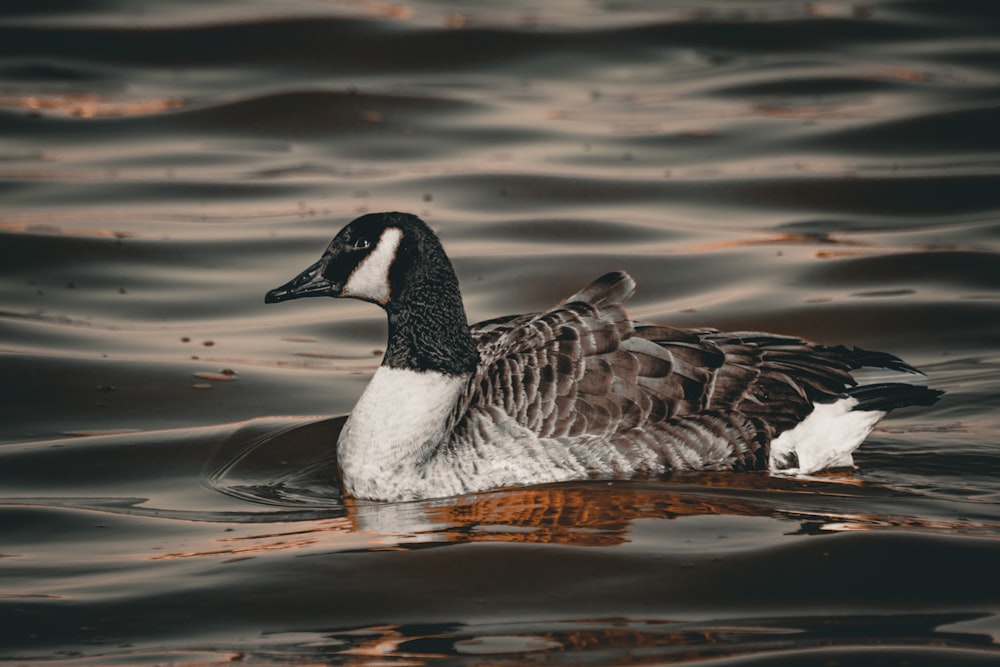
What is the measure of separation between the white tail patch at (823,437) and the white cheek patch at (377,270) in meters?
2.73

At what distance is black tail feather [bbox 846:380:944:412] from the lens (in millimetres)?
9000

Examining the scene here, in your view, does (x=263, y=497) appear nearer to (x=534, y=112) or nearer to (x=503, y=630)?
(x=503, y=630)

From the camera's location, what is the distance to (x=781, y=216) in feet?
50.0

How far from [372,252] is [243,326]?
3.96m

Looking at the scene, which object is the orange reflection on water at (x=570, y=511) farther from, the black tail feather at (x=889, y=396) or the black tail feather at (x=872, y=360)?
the black tail feather at (x=872, y=360)

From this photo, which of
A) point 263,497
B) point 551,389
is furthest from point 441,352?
point 263,497

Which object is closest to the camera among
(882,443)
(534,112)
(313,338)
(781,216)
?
(882,443)

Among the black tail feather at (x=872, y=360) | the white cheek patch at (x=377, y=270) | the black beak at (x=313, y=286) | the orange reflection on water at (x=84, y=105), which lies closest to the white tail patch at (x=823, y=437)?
the black tail feather at (x=872, y=360)

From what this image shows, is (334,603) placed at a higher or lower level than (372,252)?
lower

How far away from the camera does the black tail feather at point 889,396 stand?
9.00 metres

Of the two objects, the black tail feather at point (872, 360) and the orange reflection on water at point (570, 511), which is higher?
the black tail feather at point (872, 360)

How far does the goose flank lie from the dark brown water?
0.24 metres

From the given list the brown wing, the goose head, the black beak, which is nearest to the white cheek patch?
the goose head

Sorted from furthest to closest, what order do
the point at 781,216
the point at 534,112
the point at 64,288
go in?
the point at 534,112, the point at 781,216, the point at 64,288
